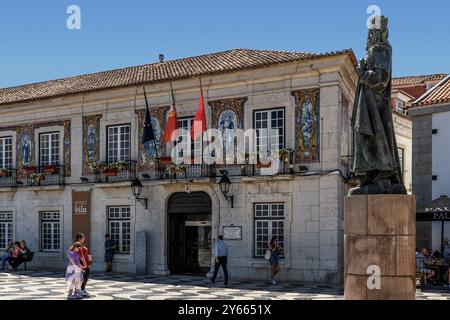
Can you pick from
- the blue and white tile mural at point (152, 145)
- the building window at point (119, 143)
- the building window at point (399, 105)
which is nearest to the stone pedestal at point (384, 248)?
the blue and white tile mural at point (152, 145)

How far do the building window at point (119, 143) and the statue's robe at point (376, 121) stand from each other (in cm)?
1338

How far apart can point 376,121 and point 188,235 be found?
1262 centimetres

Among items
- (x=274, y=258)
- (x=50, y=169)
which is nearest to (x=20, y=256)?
(x=50, y=169)

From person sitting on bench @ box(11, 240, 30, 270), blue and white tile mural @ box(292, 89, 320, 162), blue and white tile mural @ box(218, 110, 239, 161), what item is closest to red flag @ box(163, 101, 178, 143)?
blue and white tile mural @ box(218, 110, 239, 161)

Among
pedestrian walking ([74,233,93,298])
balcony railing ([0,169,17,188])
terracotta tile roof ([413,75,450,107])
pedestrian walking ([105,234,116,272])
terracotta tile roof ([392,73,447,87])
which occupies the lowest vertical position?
pedestrian walking ([105,234,116,272])

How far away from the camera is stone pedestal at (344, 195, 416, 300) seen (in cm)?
830

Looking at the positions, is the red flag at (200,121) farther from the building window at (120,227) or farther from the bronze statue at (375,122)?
the bronze statue at (375,122)

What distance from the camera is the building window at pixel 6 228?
24.0m

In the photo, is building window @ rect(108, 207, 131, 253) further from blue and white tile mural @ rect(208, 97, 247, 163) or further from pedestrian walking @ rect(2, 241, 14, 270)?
blue and white tile mural @ rect(208, 97, 247, 163)

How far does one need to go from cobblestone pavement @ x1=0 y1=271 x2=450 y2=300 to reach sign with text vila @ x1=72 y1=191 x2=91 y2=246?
107 inches

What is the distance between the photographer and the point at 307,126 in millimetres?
18266
